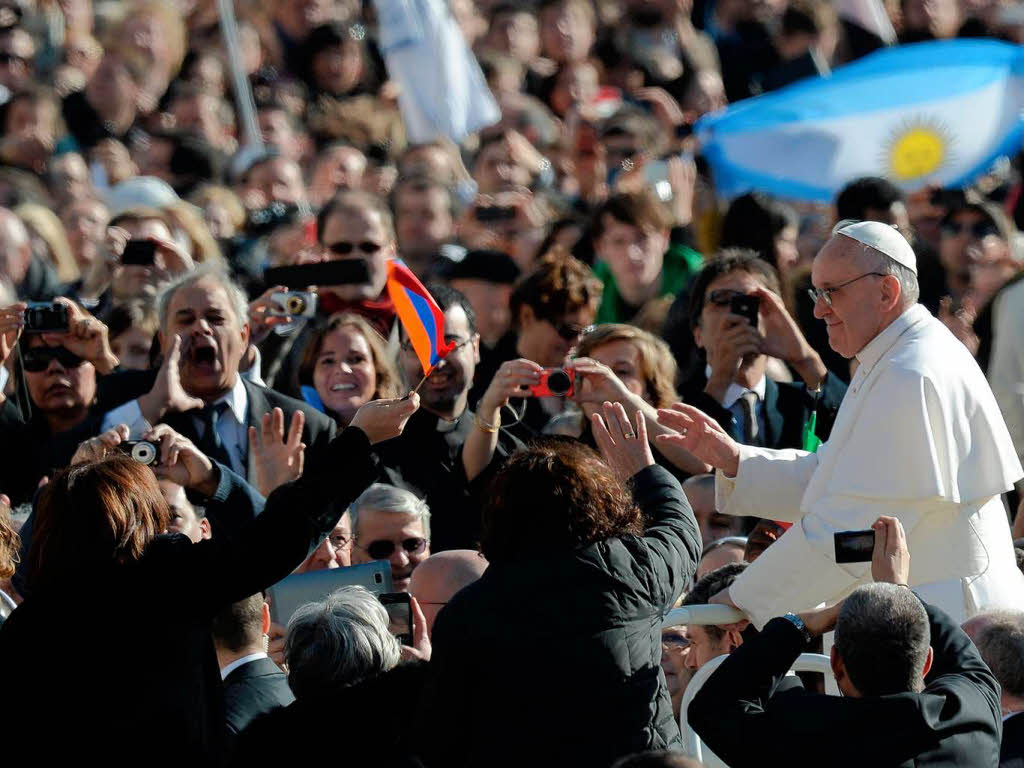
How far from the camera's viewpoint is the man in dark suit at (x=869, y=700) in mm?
4523

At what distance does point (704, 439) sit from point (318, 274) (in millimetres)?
2248

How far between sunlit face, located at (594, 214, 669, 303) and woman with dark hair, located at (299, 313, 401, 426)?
1.87 metres

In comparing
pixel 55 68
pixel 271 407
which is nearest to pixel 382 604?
pixel 271 407

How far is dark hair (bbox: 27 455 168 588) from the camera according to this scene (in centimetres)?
473

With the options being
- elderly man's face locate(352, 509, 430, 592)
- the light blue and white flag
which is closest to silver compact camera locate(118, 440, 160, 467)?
elderly man's face locate(352, 509, 430, 592)

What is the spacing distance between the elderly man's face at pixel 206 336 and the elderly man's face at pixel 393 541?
994 millimetres

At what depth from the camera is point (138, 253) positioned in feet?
28.0

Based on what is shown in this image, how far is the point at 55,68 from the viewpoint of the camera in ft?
45.6

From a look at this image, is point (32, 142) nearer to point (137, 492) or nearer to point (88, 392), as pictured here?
point (88, 392)

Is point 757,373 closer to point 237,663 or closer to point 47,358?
point 47,358

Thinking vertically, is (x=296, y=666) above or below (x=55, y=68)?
below

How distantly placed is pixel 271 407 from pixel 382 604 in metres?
2.20

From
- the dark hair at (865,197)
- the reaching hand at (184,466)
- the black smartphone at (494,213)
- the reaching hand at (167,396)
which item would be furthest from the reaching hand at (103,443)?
the black smartphone at (494,213)

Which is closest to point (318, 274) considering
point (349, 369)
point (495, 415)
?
point (349, 369)
